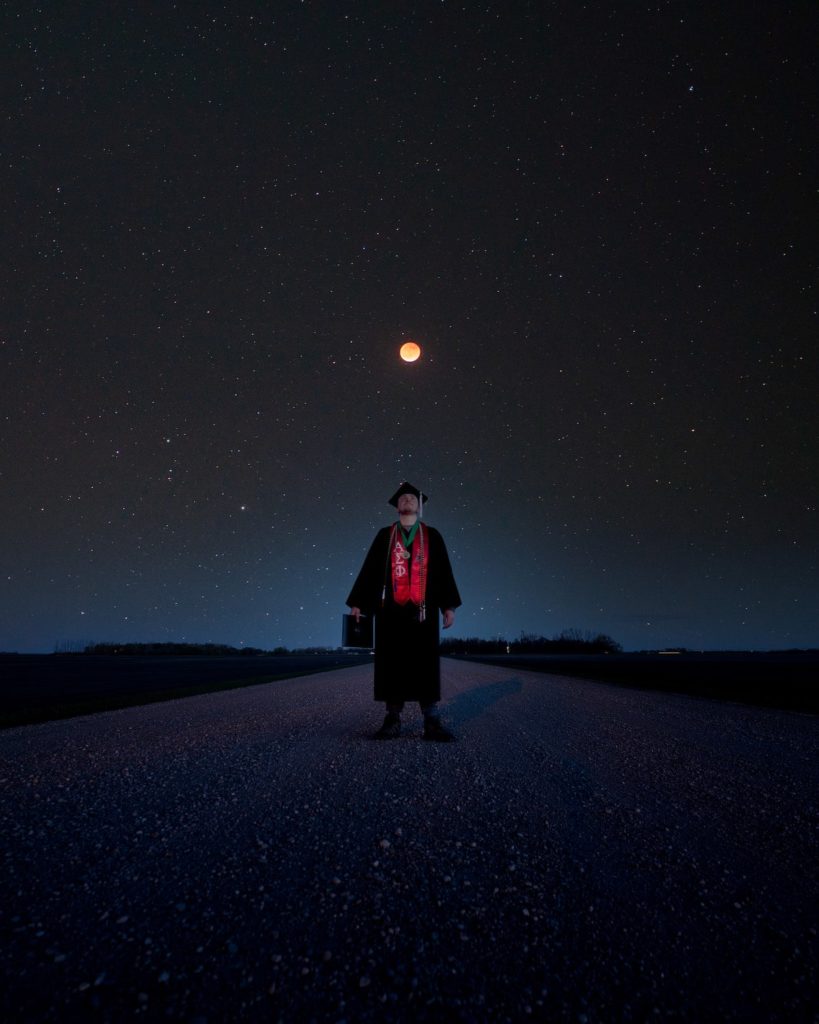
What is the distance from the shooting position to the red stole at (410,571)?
5.41 meters

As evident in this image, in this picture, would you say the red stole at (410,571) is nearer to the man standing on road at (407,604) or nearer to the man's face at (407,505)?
the man standing on road at (407,604)

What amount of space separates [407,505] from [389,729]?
8.64ft

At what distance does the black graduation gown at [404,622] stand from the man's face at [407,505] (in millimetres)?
272

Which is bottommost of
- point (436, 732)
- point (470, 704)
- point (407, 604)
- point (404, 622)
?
point (470, 704)

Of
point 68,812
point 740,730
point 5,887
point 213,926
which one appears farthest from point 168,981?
point 740,730

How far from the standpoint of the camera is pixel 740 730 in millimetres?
5891

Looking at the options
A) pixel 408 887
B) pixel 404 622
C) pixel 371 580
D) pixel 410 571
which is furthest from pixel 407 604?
pixel 408 887

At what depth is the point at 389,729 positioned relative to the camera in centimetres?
524

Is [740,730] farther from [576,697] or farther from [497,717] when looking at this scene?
[576,697]

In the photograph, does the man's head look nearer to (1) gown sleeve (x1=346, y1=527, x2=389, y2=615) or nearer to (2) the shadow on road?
(1) gown sleeve (x1=346, y1=527, x2=389, y2=615)

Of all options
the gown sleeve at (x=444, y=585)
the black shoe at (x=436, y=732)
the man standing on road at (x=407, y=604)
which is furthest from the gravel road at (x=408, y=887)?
the gown sleeve at (x=444, y=585)

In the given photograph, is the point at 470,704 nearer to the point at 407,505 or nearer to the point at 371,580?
the point at 371,580

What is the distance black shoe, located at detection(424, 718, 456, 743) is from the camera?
5.08 metres

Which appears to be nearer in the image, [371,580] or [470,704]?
[371,580]
